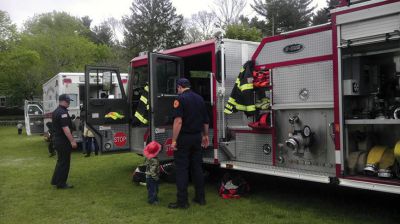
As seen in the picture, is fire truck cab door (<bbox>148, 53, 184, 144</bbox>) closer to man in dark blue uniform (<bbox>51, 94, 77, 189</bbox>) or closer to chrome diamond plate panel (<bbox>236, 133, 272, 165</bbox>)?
chrome diamond plate panel (<bbox>236, 133, 272, 165</bbox>)

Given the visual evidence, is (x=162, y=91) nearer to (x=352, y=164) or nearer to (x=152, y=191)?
(x=152, y=191)

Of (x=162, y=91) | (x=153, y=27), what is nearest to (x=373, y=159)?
Result: (x=162, y=91)

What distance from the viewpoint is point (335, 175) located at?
16.4 feet

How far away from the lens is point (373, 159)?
15.8 feet

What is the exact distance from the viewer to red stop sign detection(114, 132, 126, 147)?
7859mm

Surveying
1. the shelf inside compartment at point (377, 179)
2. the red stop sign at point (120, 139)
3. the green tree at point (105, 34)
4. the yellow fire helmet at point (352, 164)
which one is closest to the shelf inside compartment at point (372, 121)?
the yellow fire helmet at point (352, 164)

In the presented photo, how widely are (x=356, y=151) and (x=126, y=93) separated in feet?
15.6

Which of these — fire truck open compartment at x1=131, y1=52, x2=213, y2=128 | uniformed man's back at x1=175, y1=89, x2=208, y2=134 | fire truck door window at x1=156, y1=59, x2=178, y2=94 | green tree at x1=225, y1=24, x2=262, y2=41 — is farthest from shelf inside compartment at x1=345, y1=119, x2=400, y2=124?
green tree at x1=225, y1=24, x2=262, y2=41

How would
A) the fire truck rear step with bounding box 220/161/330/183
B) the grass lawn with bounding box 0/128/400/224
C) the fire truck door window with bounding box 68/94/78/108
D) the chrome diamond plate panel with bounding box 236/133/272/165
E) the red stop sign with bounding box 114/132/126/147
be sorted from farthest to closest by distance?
the fire truck door window with bounding box 68/94/78/108 < the red stop sign with bounding box 114/132/126/147 < the chrome diamond plate panel with bounding box 236/133/272/165 < the grass lawn with bounding box 0/128/400/224 < the fire truck rear step with bounding box 220/161/330/183

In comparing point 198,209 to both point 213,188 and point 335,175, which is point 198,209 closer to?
point 213,188

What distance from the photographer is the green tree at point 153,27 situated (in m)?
45.6

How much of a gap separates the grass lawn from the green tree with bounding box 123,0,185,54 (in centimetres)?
3797

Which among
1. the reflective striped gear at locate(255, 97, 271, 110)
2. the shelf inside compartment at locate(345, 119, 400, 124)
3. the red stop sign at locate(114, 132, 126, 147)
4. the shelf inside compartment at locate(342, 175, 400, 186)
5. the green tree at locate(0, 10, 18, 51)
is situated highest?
the green tree at locate(0, 10, 18, 51)

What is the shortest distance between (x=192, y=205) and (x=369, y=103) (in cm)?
285
